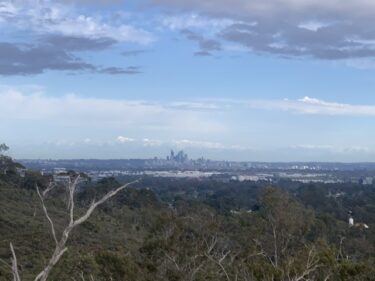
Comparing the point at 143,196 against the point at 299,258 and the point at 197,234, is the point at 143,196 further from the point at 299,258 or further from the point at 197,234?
the point at 299,258

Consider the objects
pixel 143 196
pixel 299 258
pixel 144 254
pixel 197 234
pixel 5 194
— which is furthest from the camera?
pixel 143 196

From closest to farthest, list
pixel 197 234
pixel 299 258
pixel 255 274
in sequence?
pixel 255 274, pixel 299 258, pixel 197 234

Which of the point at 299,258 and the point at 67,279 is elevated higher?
the point at 299,258

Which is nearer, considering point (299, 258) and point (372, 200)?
point (299, 258)

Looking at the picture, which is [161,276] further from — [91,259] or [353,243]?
[353,243]

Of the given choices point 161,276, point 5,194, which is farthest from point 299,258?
point 5,194

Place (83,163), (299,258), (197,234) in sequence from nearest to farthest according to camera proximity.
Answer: (299,258)
(197,234)
(83,163)

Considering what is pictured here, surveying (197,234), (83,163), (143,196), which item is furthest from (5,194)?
(83,163)

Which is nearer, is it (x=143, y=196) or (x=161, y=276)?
(x=161, y=276)

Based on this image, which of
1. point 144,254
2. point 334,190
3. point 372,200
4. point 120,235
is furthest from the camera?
point 334,190
